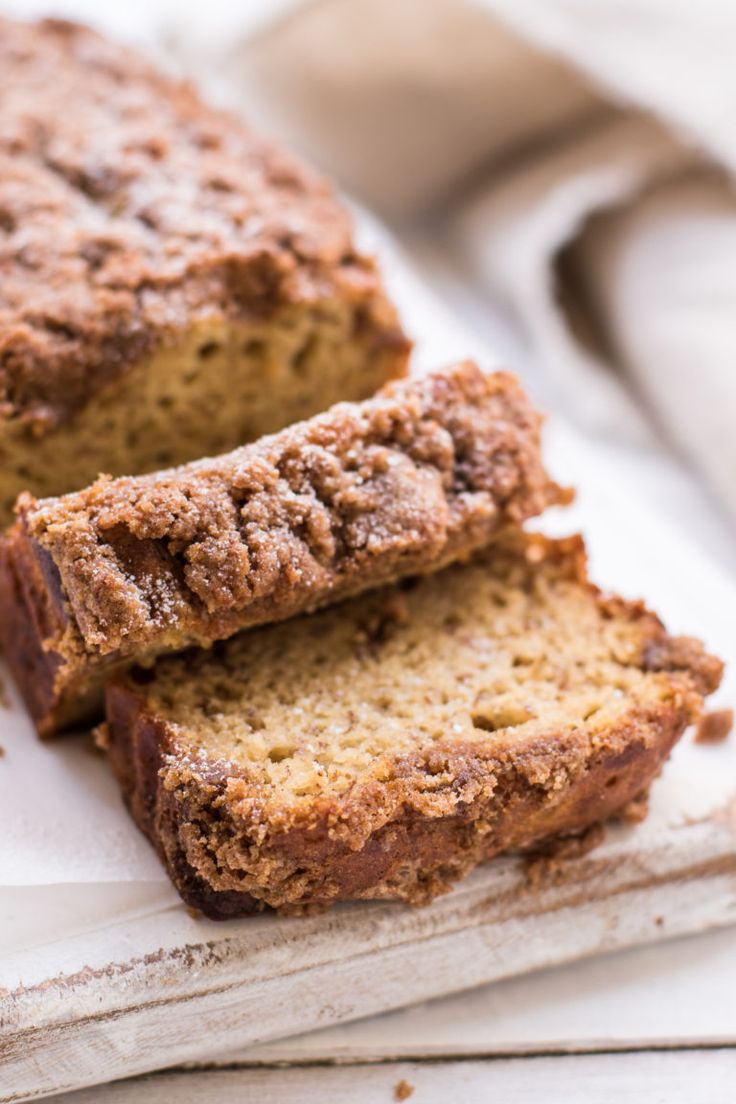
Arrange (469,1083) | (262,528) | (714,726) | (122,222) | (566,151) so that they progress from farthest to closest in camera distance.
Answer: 1. (566,151)
2. (122,222)
3. (714,726)
4. (469,1083)
5. (262,528)

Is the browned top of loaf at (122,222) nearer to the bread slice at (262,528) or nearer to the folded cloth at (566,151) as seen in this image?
the bread slice at (262,528)

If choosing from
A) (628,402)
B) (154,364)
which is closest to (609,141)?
(628,402)

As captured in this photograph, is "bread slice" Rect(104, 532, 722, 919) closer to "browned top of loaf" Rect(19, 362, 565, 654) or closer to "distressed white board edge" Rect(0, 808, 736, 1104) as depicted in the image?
"distressed white board edge" Rect(0, 808, 736, 1104)

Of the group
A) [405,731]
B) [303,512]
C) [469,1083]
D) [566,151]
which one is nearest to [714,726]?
[405,731]

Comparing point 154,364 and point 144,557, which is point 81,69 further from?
point 144,557

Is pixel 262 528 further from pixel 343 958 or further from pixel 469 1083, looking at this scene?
pixel 469 1083

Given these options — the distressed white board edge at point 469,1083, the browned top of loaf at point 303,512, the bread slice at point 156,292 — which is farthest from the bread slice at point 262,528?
the distressed white board edge at point 469,1083
